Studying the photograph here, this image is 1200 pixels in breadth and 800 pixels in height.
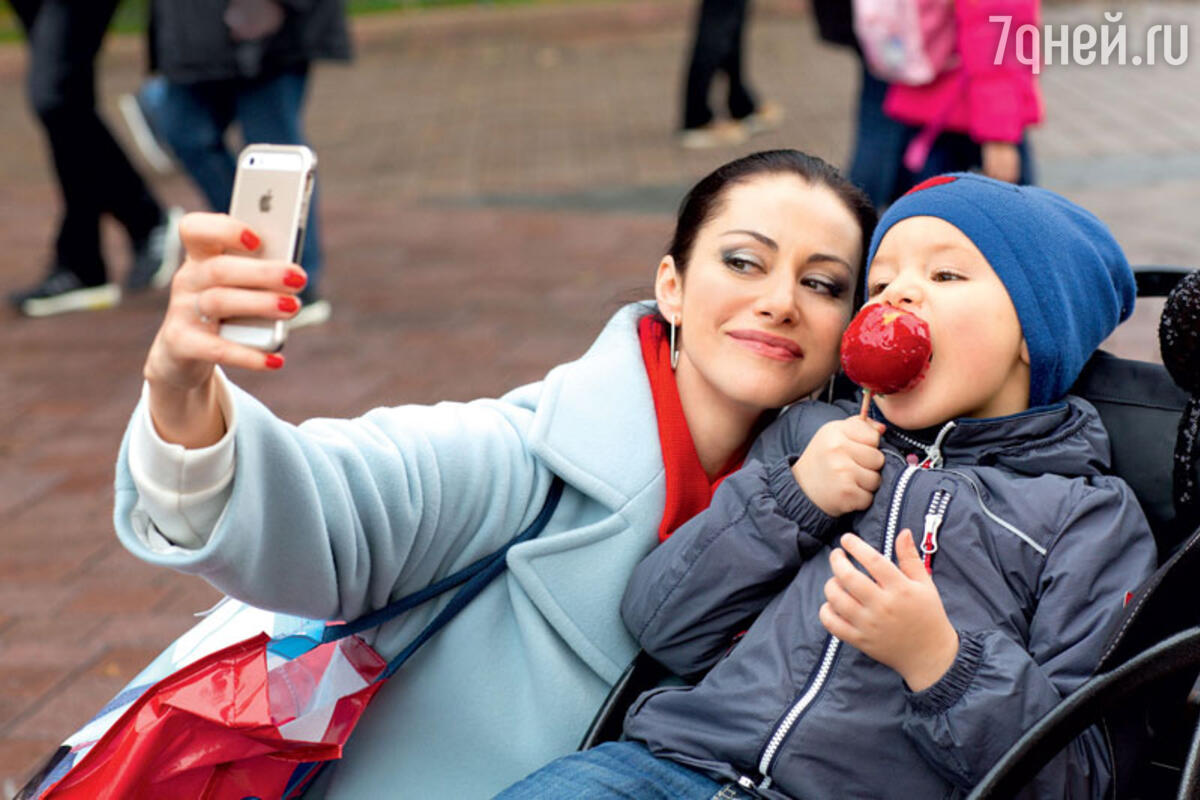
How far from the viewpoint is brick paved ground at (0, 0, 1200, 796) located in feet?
12.6

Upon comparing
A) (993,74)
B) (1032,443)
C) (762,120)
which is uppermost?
(1032,443)

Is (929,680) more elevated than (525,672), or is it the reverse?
(929,680)

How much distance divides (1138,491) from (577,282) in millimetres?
4339

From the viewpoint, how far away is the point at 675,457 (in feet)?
6.93

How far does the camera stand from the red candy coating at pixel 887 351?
1.90 metres

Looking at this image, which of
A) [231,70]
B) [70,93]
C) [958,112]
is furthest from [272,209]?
[70,93]

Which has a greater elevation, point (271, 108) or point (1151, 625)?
point (1151, 625)

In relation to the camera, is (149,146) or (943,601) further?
(149,146)

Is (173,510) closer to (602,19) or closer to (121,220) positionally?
(121,220)

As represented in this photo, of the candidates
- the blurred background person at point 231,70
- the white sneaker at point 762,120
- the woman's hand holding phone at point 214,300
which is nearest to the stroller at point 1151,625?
the woman's hand holding phone at point 214,300

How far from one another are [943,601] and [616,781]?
48 centimetres

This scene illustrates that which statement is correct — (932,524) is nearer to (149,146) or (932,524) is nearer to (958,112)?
(958,112)

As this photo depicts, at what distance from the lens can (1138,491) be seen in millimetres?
2061

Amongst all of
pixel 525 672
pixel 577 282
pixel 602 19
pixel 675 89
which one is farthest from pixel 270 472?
pixel 602 19
